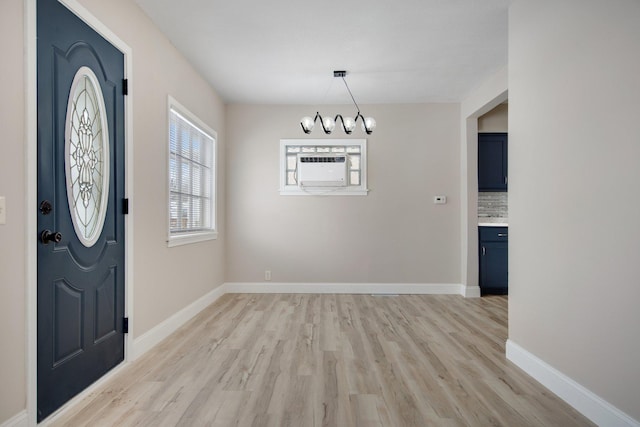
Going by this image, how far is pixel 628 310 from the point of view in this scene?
70.4 inches

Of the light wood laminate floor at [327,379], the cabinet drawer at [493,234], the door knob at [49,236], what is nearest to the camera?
the door knob at [49,236]

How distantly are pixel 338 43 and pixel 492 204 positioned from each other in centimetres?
361

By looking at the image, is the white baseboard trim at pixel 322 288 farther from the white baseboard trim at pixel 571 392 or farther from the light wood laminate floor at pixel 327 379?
the white baseboard trim at pixel 571 392

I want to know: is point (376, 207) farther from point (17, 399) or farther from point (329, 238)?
point (17, 399)

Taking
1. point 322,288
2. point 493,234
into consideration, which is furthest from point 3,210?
point 493,234

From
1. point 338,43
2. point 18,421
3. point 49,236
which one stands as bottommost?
point 18,421

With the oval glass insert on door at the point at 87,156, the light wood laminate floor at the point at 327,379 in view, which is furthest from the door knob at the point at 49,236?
the light wood laminate floor at the point at 327,379

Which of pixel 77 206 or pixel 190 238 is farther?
pixel 190 238

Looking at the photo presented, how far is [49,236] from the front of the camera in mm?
1934

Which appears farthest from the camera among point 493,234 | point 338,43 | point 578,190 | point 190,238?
point 493,234

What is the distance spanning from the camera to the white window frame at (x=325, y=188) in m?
5.43

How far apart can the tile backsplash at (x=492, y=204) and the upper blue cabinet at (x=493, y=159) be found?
34 centimetres

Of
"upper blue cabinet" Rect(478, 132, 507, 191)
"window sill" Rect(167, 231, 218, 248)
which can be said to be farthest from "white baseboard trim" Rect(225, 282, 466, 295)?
"upper blue cabinet" Rect(478, 132, 507, 191)

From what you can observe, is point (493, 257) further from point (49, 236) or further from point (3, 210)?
point (3, 210)
